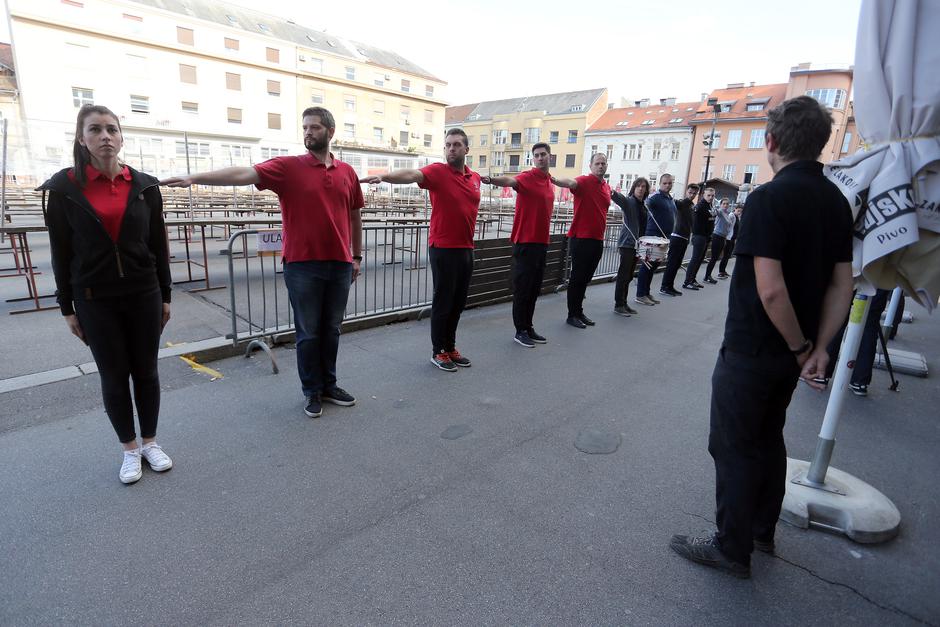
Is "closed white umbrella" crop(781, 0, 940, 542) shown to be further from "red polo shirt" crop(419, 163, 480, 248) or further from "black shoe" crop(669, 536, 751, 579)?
"red polo shirt" crop(419, 163, 480, 248)

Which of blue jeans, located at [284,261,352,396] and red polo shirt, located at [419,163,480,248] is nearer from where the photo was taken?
blue jeans, located at [284,261,352,396]

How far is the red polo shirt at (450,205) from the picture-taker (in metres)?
4.57

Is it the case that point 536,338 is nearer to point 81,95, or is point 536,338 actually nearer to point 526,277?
point 526,277

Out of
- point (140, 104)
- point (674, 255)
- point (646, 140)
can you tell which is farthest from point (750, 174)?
point (140, 104)

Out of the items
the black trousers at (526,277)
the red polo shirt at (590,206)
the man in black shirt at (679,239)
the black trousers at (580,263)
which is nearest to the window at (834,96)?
the man in black shirt at (679,239)

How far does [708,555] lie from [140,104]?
48.5 m

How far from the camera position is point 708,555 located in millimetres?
2396

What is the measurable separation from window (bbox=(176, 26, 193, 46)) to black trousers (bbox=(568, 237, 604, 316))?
1841 inches

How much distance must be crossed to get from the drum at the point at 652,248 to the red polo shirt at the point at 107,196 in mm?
6363

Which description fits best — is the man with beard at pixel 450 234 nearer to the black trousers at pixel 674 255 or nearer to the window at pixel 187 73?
the black trousers at pixel 674 255

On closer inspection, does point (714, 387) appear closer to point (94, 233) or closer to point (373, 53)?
point (94, 233)

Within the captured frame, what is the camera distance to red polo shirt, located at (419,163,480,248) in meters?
4.57

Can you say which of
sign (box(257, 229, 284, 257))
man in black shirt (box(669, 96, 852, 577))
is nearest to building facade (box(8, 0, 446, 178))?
sign (box(257, 229, 284, 257))

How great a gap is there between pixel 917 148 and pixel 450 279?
11.2 feet
